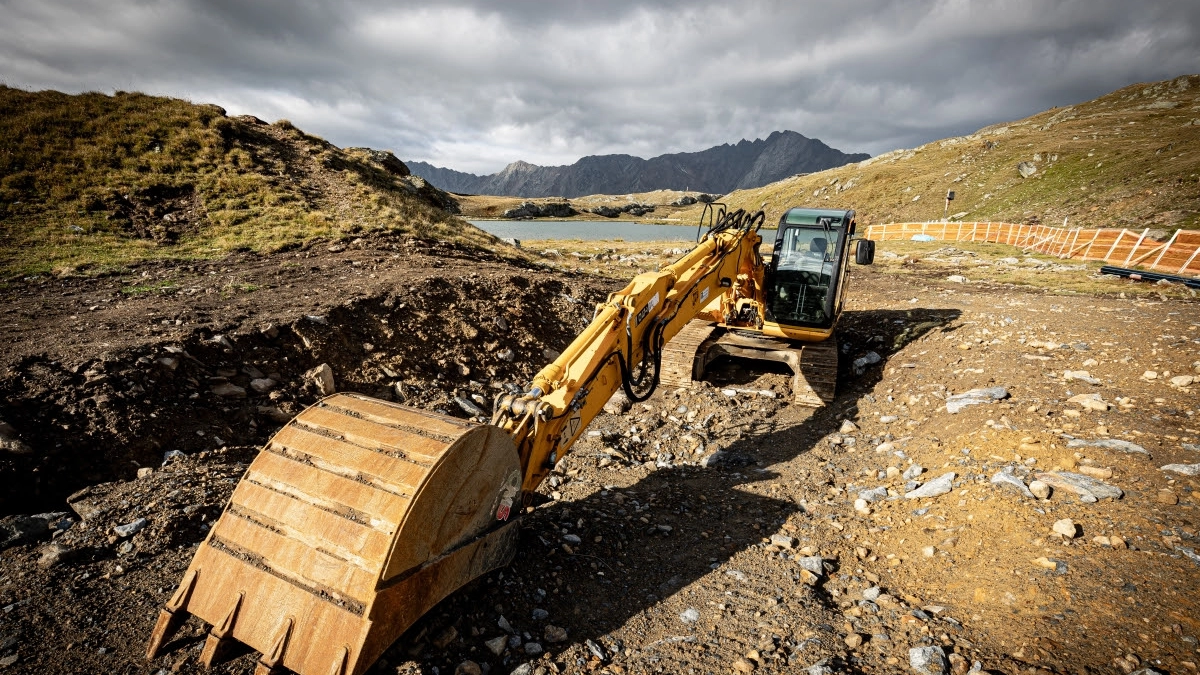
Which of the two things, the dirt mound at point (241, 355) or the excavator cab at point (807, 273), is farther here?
the excavator cab at point (807, 273)

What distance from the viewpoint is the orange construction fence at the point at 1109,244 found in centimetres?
1797

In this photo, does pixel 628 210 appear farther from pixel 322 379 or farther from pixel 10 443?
pixel 10 443

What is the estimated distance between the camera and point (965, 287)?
15469 mm

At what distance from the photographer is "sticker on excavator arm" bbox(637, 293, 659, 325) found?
16.6ft

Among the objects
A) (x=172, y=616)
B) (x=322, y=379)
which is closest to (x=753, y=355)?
(x=322, y=379)

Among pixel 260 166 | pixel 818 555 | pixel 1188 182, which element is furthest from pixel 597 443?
pixel 1188 182

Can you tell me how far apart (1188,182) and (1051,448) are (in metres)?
46.4

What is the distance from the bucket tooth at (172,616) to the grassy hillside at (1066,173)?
42.1 m

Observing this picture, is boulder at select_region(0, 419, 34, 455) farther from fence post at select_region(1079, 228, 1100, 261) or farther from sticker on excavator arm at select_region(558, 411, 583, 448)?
fence post at select_region(1079, 228, 1100, 261)

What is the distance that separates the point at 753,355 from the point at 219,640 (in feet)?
25.4

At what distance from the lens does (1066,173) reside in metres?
55.1

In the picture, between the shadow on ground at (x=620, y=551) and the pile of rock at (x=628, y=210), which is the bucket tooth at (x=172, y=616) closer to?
the shadow on ground at (x=620, y=551)

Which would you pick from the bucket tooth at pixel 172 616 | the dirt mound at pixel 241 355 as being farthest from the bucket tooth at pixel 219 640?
the dirt mound at pixel 241 355

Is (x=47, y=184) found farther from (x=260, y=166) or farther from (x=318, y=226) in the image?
(x=318, y=226)
